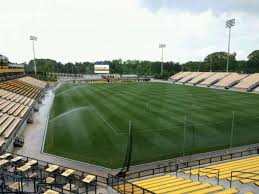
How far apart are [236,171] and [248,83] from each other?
194ft

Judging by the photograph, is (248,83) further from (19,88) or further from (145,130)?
(19,88)

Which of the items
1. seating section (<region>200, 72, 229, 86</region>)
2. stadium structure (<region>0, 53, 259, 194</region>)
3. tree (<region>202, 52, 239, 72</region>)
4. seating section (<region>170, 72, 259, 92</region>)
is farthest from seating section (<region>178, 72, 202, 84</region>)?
stadium structure (<region>0, 53, 259, 194</region>)

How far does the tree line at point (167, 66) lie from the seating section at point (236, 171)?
96865 millimetres

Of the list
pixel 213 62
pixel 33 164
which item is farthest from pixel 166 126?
pixel 213 62

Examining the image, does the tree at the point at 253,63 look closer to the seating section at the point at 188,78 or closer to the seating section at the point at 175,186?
the seating section at the point at 188,78

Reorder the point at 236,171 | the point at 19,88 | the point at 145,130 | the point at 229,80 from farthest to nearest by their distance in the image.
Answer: the point at 229,80, the point at 19,88, the point at 145,130, the point at 236,171

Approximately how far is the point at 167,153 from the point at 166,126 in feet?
24.9

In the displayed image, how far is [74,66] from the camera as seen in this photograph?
172 meters

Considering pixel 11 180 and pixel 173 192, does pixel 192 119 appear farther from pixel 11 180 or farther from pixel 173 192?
pixel 11 180

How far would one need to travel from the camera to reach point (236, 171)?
40.2ft

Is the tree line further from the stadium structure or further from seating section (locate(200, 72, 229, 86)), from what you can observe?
the stadium structure

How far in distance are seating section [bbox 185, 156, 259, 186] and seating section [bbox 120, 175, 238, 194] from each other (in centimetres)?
105

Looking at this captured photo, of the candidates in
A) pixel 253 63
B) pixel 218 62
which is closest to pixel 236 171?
pixel 253 63

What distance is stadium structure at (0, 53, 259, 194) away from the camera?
12.8m
